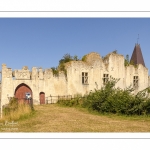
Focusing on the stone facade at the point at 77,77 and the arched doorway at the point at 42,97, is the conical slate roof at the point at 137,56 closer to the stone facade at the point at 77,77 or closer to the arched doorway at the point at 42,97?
the stone facade at the point at 77,77

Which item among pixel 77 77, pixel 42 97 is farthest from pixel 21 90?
pixel 77 77

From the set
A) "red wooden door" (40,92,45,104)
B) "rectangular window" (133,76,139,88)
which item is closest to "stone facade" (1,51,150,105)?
"rectangular window" (133,76,139,88)

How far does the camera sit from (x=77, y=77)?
92.6 ft

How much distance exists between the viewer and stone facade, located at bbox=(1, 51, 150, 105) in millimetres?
25203

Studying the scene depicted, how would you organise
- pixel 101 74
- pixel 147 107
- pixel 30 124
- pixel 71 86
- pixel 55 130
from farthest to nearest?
pixel 101 74 → pixel 71 86 → pixel 147 107 → pixel 30 124 → pixel 55 130

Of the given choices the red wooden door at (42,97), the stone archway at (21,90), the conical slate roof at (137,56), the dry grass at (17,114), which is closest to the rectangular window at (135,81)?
the conical slate roof at (137,56)

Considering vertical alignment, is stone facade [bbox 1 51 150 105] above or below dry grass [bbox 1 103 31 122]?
above

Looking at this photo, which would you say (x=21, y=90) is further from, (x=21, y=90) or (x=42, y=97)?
(x=42, y=97)

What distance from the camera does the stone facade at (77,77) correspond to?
992 inches

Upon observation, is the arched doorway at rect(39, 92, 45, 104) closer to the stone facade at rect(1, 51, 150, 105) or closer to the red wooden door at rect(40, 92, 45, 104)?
the red wooden door at rect(40, 92, 45, 104)
